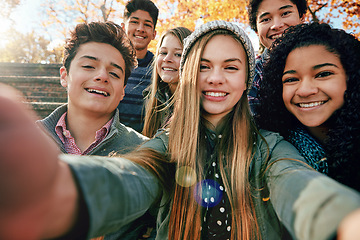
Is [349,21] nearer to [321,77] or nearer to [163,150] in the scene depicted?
[321,77]

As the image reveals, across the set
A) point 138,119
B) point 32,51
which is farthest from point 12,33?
point 138,119

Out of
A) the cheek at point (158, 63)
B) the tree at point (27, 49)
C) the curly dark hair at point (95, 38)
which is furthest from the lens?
the tree at point (27, 49)

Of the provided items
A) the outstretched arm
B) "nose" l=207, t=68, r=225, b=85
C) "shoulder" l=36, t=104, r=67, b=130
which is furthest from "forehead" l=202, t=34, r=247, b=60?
"shoulder" l=36, t=104, r=67, b=130

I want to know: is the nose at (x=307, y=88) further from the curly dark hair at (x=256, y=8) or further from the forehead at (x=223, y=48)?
the curly dark hair at (x=256, y=8)

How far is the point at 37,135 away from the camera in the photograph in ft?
1.59

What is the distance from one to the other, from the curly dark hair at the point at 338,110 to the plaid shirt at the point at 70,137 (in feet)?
5.14

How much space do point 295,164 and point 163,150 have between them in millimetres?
849

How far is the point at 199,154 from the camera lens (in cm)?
161

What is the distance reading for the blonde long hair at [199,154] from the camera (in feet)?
4.73

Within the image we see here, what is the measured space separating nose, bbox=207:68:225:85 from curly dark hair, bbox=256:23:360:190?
0.54 meters

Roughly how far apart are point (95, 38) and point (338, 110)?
242 centimetres

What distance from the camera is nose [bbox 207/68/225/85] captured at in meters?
1.69

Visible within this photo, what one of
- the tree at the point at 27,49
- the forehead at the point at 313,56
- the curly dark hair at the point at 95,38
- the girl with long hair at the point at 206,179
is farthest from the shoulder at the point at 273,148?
the tree at the point at 27,49

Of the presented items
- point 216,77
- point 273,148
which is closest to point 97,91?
point 216,77
